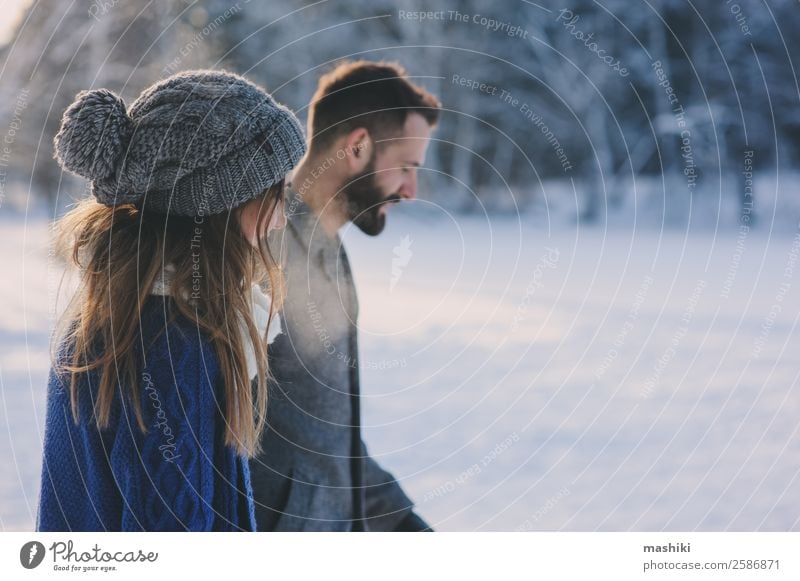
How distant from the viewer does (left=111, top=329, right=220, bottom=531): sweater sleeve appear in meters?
0.96

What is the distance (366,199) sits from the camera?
64.3 inches

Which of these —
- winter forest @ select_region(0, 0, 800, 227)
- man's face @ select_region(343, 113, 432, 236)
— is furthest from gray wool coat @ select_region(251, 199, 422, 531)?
winter forest @ select_region(0, 0, 800, 227)

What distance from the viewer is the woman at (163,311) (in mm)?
963

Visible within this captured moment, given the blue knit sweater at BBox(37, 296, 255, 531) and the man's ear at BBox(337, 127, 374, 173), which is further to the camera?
the man's ear at BBox(337, 127, 374, 173)

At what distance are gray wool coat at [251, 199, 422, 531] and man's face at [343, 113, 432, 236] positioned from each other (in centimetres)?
12

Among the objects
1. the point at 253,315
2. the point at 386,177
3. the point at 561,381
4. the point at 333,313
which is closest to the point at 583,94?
the point at 561,381

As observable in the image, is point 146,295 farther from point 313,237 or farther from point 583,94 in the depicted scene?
point 583,94

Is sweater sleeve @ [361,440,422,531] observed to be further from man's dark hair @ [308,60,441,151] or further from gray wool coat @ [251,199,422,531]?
man's dark hair @ [308,60,441,151]

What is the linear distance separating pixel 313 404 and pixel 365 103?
574 mm

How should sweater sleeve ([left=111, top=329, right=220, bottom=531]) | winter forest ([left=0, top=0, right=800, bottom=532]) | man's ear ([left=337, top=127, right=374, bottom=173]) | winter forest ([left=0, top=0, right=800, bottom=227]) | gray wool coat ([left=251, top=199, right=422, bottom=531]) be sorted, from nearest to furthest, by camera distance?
sweater sleeve ([left=111, top=329, right=220, bottom=531]) → gray wool coat ([left=251, top=199, right=422, bottom=531]) → man's ear ([left=337, top=127, right=374, bottom=173]) → winter forest ([left=0, top=0, right=800, bottom=532]) → winter forest ([left=0, top=0, right=800, bottom=227])

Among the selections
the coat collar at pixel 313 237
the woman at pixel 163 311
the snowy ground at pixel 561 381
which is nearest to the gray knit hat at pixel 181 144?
the woman at pixel 163 311

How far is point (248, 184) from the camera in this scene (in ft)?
3.39

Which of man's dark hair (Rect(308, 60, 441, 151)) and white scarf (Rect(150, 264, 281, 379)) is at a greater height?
man's dark hair (Rect(308, 60, 441, 151))
